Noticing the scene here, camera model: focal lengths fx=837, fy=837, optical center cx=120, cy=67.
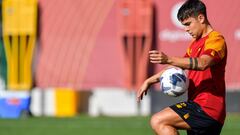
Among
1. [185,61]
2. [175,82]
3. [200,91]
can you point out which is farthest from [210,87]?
[185,61]

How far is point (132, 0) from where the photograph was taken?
18.6m

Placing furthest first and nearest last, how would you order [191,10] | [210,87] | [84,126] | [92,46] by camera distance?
[92,46] < [84,126] < [210,87] < [191,10]

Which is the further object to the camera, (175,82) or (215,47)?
(175,82)

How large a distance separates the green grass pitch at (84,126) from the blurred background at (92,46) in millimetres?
1602

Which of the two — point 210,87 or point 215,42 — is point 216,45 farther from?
point 210,87

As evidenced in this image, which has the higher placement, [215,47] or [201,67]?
[215,47]

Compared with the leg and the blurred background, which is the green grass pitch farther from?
the leg

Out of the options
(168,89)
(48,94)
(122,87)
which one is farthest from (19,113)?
(168,89)

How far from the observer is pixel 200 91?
24.7 feet

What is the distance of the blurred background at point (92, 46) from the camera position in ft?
60.1

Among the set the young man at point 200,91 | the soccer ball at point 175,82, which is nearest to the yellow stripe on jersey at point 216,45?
the young man at point 200,91

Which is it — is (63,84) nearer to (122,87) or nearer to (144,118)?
(122,87)

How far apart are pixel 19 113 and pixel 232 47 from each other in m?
4.90

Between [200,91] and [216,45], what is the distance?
48cm
